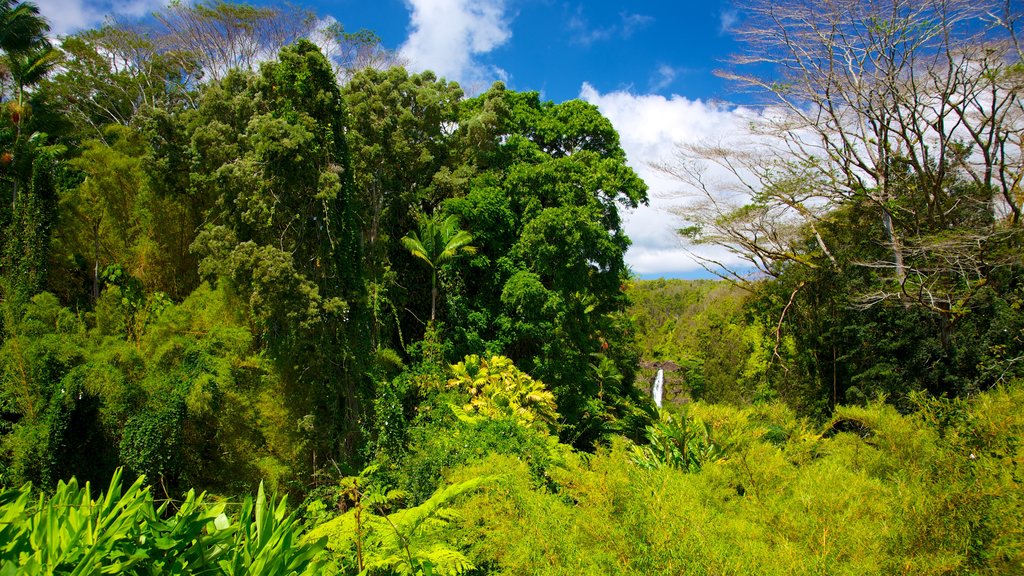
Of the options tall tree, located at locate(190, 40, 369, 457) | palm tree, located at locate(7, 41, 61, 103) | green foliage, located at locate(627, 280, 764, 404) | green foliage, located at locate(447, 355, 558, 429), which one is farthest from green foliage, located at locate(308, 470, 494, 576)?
palm tree, located at locate(7, 41, 61, 103)

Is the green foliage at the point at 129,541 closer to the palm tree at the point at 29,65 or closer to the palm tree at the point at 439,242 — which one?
the palm tree at the point at 439,242

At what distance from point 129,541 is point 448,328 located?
435 inches

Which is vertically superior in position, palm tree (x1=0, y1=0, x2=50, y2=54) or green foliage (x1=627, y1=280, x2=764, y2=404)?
palm tree (x1=0, y1=0, x2=50, y2=54)

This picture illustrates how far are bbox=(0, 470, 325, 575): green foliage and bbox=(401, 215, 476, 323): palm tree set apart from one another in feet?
32.5

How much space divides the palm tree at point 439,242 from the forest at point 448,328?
0.08 m

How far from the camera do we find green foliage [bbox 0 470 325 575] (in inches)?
60.1

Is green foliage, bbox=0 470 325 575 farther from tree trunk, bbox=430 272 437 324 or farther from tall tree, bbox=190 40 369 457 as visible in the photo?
tree trunk, bbox=430 272 437 324

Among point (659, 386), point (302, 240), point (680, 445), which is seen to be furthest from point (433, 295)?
point (659, 386)

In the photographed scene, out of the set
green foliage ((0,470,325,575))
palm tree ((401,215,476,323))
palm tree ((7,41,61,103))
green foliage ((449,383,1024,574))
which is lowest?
green foliage ((449,383,1024,574))

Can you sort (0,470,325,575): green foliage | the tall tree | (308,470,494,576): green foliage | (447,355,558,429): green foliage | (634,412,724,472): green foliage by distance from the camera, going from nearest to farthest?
(0,470,325,575): green foliage → (308,470,494,576): green foliage → (634,412,724,472): green foliage → (447,355,558,429): green foliage → the tall tree

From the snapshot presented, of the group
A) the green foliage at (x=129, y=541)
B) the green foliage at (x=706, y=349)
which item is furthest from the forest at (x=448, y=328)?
the green foliage at (x=706, y=349)

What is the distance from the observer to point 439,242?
12.1 meters

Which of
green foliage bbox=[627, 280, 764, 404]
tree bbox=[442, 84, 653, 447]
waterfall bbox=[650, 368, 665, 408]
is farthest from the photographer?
waterfall bbox=[650, 368, 665, 408]

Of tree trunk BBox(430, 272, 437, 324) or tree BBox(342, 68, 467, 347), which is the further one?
tree trunk BBox(430, 272, 437, 324)
